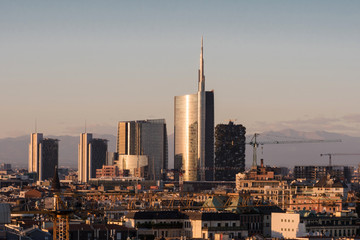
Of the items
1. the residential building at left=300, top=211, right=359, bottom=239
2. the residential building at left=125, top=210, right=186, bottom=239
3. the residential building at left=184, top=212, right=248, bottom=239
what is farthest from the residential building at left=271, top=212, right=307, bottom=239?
the residential building at left=125, top=210, right=186, bottom=239

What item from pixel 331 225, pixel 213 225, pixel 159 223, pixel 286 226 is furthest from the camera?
pixel 331 225

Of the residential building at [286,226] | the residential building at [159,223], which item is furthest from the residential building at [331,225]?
the residential building at [159,223]

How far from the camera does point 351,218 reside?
655 ft

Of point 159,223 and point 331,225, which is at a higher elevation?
point 159,223

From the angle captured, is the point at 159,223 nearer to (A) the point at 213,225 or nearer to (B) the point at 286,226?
(A) the point at 213,225

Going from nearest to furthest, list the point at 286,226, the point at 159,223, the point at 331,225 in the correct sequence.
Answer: the point at 159,223, the point at 286,226, the point at 331,225

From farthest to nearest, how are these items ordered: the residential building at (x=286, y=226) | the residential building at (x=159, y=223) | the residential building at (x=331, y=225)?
the residential building at (x=331, y=225), the residential building at (x=159, y=223), the residential building at (x=286, y=226)

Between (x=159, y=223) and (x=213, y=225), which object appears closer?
(x=159, y=223)

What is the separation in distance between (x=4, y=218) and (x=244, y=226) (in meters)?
48.9

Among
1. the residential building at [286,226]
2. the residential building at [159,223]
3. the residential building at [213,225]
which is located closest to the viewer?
the residential building at [286,226]

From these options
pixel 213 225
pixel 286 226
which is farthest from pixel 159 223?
pixel 286 226

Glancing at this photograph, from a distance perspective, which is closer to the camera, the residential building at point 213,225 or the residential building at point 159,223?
the residential building at point 159,223

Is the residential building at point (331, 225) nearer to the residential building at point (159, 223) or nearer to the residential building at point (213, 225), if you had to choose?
the residential building at point (213, 225)

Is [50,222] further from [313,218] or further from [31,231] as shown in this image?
[313,218]
